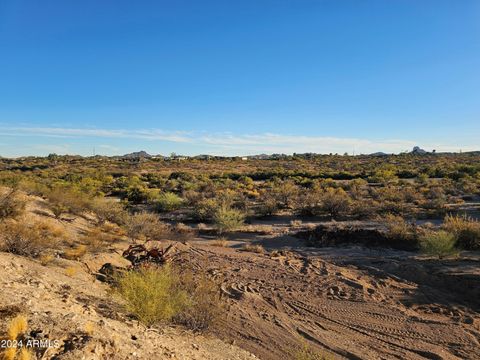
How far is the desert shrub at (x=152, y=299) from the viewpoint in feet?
24.2

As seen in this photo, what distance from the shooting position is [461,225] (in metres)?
15.5

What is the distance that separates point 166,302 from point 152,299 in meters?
0.32

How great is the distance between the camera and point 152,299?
761 cm

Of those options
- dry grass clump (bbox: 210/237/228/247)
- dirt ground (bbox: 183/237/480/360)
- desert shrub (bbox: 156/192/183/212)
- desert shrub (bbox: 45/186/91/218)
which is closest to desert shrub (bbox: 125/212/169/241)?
dry grass clump (bbox: 210/237/228/247)

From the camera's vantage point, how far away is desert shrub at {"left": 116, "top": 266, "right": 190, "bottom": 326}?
737 cm

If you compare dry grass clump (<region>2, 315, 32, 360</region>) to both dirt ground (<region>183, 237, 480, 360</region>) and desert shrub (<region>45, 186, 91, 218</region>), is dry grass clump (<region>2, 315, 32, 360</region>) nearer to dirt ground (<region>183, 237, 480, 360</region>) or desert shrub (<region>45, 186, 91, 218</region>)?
dirt ground (<region>183, 237, 480, 360</region>)

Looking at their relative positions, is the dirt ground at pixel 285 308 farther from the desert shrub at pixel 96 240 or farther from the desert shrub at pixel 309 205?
the desert shrub at pixel 309 205

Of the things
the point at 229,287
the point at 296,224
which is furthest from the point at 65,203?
the point at 296,224

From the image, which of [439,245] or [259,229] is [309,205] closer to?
[259,229]

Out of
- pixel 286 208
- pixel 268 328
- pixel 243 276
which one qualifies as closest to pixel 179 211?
pixel 286 208

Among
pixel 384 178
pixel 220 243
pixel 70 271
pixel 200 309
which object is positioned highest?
pixel 384 178

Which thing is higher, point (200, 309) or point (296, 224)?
point (200, 309)

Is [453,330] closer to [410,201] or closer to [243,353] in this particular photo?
[243,353]

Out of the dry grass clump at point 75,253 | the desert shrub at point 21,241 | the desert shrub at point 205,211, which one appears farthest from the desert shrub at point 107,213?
the desert shrub at point 21,241
